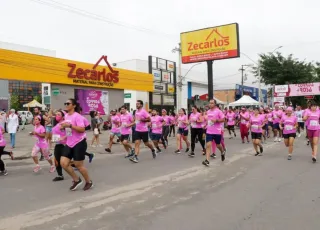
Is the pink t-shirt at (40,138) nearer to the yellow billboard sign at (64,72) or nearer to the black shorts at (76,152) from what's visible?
the black shorts at (76,152)

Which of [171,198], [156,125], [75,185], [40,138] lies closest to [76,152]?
[75,185]

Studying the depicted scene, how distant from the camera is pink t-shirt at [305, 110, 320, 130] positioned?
10.2 m

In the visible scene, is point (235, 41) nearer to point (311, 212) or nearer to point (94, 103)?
point (94, 103)

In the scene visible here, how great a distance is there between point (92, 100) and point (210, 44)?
36.5 feet

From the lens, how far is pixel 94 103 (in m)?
25.7

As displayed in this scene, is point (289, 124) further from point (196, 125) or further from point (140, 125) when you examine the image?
point (140, 125)

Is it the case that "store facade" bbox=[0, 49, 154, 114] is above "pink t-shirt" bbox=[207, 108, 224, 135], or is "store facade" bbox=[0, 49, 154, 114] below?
above

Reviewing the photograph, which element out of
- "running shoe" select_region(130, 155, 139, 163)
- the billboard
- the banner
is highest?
the billboard

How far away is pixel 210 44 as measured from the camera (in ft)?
94.1

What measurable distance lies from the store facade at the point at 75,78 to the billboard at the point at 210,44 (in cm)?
459

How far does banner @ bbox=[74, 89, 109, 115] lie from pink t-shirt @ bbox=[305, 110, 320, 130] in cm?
1731

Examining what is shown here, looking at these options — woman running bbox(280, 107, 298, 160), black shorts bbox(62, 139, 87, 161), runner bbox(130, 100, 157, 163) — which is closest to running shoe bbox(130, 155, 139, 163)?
runner bbox(130, 100, 157, 163)

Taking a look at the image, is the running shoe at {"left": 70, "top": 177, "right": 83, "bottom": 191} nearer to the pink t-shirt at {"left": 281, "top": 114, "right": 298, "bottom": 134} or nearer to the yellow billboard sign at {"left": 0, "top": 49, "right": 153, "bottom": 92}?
the pink t-shirt at {"left": 281, "top": 114, "right": 298, "bottom": 134}

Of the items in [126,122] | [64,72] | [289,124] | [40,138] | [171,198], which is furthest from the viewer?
[64,72]
